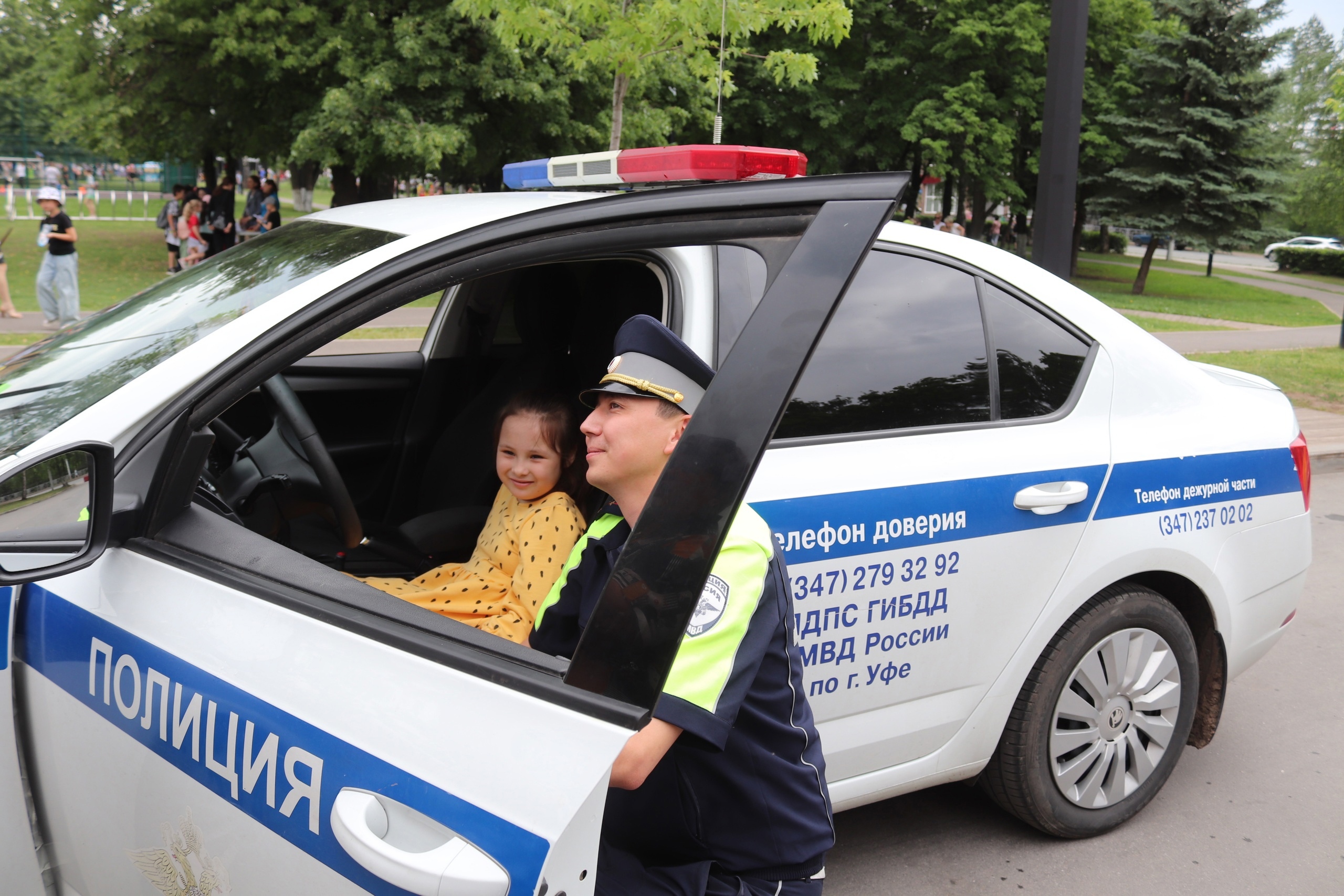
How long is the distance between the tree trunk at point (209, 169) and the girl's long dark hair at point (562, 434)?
946 inches

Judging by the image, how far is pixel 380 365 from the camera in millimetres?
4004

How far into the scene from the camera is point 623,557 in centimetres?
131

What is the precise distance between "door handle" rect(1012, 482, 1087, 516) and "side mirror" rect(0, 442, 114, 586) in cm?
192

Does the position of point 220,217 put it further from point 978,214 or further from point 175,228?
point 978,214

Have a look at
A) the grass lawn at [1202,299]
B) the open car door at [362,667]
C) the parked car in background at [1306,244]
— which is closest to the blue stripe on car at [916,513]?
the open car door at [362,667]

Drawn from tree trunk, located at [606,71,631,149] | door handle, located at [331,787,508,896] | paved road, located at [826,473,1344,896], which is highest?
tree trunk, located at [606,71,631,149]

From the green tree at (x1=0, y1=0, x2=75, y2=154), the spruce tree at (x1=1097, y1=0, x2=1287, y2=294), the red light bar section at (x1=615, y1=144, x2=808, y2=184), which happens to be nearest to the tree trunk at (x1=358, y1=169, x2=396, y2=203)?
the green tree at (x1=0, y1=0, x2=75, y2=154)

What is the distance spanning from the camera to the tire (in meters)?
2.78

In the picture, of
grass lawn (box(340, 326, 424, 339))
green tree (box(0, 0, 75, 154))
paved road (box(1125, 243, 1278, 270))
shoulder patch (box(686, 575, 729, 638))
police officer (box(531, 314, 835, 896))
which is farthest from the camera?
paved road (box(1125, 243, 1278, 270))

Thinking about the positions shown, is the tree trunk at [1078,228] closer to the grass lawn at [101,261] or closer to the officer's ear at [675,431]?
the grass lawn at [101,261]

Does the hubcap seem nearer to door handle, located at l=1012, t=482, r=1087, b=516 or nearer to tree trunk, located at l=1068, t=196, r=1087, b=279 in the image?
door handle, located at l=1012, t=482, r=1087, b=516

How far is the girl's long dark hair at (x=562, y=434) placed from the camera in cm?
269

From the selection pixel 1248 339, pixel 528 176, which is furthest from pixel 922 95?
pixel 528 176

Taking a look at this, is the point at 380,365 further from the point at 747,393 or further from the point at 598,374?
the point at 747,393
